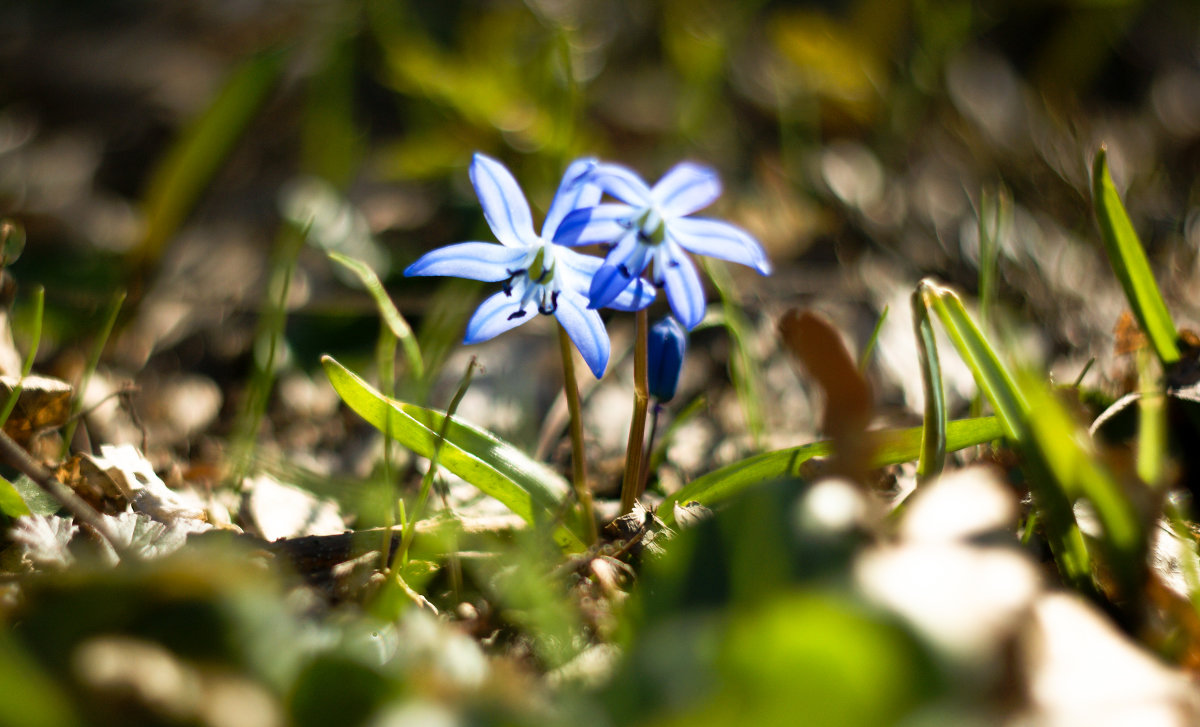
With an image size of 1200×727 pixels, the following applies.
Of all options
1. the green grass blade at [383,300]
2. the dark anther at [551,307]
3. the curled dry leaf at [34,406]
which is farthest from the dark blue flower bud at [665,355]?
the curled dry leaf at [34,406]

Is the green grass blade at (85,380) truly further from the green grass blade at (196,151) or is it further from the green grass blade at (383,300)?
the green grass blade at (196,151)

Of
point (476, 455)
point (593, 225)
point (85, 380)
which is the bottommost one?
point (85, 380)

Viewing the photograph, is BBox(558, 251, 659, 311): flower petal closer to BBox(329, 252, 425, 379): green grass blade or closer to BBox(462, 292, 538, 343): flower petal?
BBox(462, 292, 538, 343): flower petal

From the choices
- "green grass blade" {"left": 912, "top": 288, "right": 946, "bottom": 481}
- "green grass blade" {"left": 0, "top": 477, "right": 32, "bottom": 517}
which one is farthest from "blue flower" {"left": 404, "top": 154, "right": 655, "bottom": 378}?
"green grass blade" {"left": 0, "top": 477, "right": 32, "bottom": 517}

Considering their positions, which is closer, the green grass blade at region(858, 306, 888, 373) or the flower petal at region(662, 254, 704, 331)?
the flower petal at region(662, 254, 704, 331)

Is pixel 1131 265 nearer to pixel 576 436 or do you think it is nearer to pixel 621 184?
pixel 621 184

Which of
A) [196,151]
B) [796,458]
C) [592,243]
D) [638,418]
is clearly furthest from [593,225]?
[196,151]

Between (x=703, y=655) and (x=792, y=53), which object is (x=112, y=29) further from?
(x=703, y=655)
